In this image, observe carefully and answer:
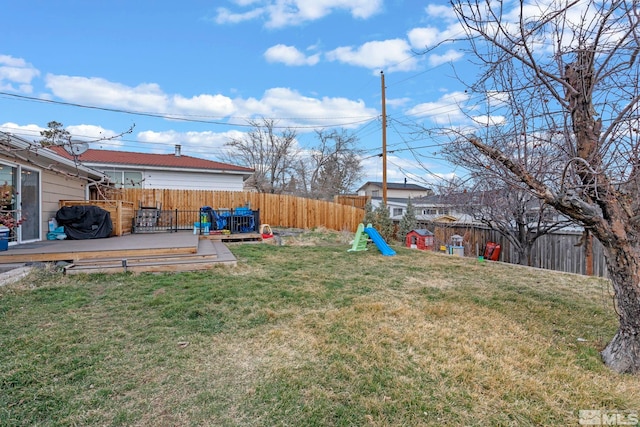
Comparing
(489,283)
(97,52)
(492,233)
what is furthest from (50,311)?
(492,233)

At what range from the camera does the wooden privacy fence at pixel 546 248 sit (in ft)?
26.1

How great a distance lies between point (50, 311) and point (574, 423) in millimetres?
4945

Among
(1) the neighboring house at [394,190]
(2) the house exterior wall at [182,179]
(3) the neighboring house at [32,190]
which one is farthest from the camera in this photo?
(1) the neighboring house at [394,190]

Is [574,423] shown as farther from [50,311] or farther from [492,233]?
[492,233]

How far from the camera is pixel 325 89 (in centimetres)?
1438

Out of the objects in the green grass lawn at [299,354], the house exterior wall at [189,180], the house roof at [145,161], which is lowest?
the green grass lawn at [299,354]

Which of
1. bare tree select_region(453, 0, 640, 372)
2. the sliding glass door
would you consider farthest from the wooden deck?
bare tree select_region(453, 0, 640, 372)

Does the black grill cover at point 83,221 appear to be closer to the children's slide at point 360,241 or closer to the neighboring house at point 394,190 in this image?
the children's slide at point 360,241

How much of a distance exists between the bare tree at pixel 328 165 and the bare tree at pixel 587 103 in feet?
78.6

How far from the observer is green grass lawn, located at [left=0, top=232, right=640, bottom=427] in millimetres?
1962

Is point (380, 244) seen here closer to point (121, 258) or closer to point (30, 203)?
point (121, 258)

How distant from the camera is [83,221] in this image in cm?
815

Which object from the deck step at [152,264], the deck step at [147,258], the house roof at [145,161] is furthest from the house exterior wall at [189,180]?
the deck step at [152,264]

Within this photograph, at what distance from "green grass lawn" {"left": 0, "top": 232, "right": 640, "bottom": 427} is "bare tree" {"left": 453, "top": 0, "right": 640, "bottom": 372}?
89 centimetres
